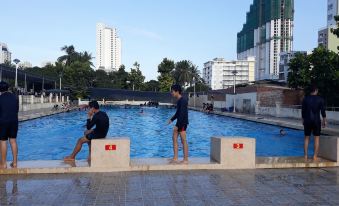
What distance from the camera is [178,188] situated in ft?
21.1

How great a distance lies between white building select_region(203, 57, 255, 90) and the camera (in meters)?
179

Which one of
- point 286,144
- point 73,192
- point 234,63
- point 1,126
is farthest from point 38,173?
Result: point 234,63

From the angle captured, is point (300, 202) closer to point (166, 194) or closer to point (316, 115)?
point (166, 194)

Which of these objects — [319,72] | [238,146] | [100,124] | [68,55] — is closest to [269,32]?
[68,55]

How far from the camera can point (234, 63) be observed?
182 m

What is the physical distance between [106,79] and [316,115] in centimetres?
10393

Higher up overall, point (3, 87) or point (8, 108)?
point (3, 87)

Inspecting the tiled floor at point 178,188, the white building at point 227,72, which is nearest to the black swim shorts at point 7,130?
the tiled floor at point 178,188

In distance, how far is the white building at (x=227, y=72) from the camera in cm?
17938

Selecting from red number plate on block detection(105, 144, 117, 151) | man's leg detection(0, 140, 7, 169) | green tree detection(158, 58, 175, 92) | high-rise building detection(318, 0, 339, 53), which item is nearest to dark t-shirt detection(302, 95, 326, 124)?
red number plate on block detection(105, 144, 117, 151)

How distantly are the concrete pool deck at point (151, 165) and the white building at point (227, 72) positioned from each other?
560 feet

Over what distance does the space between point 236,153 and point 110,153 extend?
8.51 ft

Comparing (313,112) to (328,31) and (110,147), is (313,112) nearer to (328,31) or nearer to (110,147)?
(110,147)

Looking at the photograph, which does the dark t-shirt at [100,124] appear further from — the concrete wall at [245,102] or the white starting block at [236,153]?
the concrete wall at [245,102]
